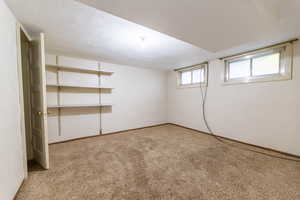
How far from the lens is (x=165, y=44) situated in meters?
2.29

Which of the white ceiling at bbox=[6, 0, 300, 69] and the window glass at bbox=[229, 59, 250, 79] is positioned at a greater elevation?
the white ceiling at bbox=[6, 0, 300, 69]

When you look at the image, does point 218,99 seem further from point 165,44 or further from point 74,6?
point 74,6

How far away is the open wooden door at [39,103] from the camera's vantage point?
5.49 ft

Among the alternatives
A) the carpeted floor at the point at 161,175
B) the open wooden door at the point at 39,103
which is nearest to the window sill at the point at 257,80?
the carpeted floor at the point at 161,175

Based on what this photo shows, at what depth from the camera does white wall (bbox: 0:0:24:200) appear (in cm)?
114

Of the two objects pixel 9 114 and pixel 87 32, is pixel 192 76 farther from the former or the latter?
pixel 9 114

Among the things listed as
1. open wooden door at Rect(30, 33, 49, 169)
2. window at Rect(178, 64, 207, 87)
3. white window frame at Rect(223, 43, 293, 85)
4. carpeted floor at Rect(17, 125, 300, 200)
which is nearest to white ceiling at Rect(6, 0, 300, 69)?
white window frame at Rect(223, 43, 293, 85)

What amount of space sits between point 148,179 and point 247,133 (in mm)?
2534

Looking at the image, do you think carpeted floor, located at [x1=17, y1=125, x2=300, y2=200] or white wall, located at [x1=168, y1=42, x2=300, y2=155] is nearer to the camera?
carpeted floor, located at [x1=17, y1=125, x2=300, y2=200]

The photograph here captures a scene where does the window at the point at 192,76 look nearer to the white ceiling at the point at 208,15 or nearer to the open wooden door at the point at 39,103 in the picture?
the white ceiling at the point at 208,15

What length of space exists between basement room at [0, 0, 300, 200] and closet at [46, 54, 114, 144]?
24 millimetres

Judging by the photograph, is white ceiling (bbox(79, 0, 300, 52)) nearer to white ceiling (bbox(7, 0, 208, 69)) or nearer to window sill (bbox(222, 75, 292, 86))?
white ceiling (bbox(7, 0, 208, 69))

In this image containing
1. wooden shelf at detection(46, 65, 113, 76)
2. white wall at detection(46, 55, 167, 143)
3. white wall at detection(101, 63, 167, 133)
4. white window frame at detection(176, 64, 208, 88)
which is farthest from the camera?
white wall at detection(101, 63, 167, 133)

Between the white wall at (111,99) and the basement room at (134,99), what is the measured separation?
28 millimetres
